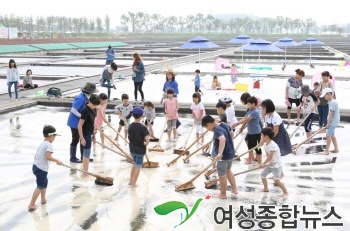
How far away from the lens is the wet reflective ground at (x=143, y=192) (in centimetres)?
645

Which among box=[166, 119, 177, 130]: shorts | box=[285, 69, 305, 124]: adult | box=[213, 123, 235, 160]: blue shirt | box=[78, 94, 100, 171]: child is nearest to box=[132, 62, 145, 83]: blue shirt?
box=[166, 119, 177, 130]: shorts

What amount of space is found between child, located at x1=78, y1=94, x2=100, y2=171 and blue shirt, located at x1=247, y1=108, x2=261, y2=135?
9.79 feet

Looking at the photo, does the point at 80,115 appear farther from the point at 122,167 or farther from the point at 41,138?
the point at 41,138

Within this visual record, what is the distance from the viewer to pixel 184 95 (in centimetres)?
1830

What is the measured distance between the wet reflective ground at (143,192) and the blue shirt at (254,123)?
0.84 metres

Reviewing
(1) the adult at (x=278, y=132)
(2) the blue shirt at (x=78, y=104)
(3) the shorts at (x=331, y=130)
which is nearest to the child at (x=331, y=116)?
(3) the shorts at (x=331, y=130)

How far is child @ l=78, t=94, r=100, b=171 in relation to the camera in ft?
27.3

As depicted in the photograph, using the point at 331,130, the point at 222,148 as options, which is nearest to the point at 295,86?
the point at 331,130

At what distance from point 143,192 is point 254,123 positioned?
2672 millimetres

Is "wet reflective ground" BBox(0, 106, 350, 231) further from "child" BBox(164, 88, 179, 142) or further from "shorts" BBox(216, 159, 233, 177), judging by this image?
"child" BBox(164, 88, 179, 142)

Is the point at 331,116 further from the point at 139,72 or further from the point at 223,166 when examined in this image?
the point at 139,72

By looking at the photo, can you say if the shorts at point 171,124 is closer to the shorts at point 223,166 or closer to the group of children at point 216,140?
the group of children at point 216,140

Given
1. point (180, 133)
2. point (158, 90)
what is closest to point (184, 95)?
point (158, 90)

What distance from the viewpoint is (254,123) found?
8852mm
